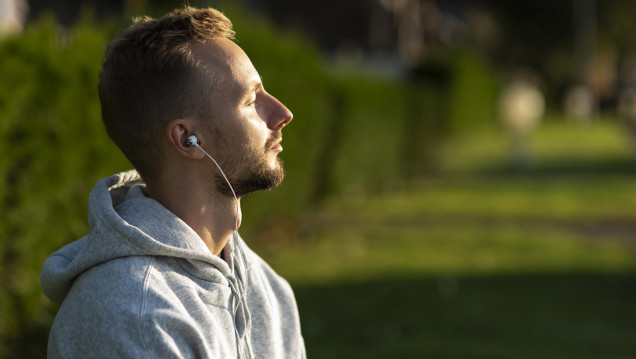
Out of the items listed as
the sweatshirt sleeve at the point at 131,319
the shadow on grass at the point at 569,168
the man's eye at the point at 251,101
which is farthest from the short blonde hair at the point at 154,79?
the shadow on grass at the point at 569,168

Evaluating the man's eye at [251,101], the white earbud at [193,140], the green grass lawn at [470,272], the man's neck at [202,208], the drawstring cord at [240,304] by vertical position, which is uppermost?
the man's eye at [251,101]

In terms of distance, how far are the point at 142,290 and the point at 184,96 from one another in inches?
18.4

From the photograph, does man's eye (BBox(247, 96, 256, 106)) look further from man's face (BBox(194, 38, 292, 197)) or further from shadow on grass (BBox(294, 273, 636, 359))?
shadow on grass (BBox(294, 273, 636, 359))

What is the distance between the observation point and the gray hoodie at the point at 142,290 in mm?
1680

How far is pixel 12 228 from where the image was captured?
13.9 ft

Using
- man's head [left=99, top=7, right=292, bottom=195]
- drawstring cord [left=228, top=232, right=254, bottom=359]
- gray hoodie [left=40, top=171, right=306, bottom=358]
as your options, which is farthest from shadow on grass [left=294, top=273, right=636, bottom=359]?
man's head [left=99, top=7, right=292, bottom=195]

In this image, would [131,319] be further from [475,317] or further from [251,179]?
[475,317]

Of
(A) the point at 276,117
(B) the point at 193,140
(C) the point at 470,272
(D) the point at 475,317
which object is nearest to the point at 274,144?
(A) the point at 276,117

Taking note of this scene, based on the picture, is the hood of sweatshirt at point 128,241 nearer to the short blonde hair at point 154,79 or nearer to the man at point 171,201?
the man at point 171,201

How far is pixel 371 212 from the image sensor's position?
1208 cm

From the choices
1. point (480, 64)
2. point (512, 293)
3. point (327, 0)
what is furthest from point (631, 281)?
point (480, 64)

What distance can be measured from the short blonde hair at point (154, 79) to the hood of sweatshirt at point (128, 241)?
4.8 inches

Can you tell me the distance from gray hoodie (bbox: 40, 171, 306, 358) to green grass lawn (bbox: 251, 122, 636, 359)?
11.8 feet

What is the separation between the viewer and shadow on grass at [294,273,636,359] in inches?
221
